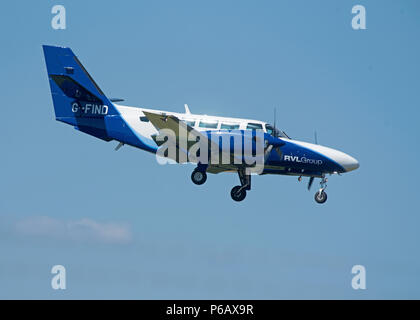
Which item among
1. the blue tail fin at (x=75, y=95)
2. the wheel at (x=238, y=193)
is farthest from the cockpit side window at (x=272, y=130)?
the blue tail fin at (x=75, y=95)

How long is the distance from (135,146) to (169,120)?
9.69 feet

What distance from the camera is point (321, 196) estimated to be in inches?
1649

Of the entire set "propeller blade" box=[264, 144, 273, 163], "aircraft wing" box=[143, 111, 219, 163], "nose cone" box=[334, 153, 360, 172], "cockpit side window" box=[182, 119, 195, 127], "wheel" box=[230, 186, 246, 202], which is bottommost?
"wheel" box=[230, 186, 246, 202]

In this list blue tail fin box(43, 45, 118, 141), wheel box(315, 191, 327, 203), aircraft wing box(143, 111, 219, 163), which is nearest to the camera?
aircraft wing box(143, 111, 219, 163)

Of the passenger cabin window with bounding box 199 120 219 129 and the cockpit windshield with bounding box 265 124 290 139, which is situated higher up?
the passenger cabin window with bounding box 199 120 219 129

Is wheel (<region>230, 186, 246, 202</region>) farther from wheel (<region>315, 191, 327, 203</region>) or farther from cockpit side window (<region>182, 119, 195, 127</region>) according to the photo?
cockpit side window (<region>182, 119, 195, 127</region>)

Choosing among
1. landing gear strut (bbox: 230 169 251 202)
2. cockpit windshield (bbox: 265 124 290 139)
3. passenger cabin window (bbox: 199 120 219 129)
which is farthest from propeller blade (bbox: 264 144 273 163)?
passenger cabin window (bbox: 199 120 219 129)

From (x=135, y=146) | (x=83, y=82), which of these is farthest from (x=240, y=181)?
(x=83, y=82)

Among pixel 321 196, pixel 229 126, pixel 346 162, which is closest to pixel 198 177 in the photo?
pixel 229 126

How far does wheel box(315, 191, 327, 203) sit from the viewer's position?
4188 cm

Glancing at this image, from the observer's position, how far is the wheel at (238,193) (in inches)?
1670

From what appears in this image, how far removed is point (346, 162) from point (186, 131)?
710 cm

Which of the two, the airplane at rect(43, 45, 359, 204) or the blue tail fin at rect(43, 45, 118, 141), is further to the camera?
the blue tail fin at rect(43, 45, 118, 141)
